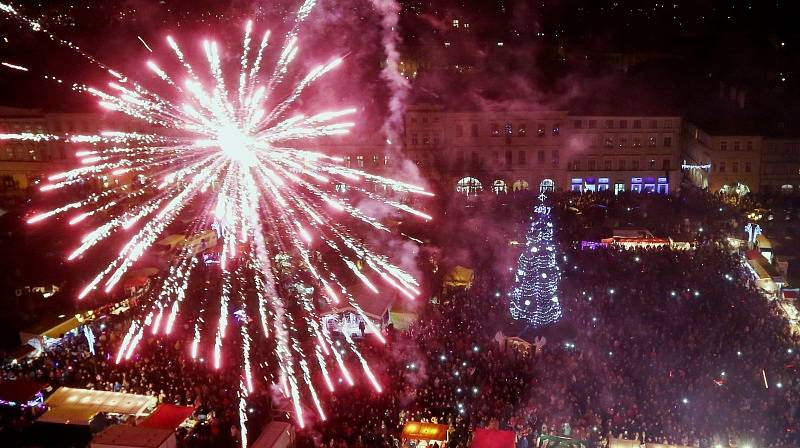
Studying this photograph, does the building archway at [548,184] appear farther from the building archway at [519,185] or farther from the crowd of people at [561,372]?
the crowd of people at [561,372]

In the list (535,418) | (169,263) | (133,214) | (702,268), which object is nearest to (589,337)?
(535,418)

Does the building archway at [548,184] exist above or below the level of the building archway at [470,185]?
below

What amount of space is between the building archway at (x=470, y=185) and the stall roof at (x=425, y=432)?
22.6 meters

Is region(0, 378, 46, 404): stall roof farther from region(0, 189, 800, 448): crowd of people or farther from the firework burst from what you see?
the firework burst

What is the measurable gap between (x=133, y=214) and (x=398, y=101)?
14.3 meters

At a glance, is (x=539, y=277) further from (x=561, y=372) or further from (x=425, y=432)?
(x=425, y=432)

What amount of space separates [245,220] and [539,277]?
1349 cm

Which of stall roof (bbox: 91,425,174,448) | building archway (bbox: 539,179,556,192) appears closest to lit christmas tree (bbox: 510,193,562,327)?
stall roof (bbox: 91,425,174,448)

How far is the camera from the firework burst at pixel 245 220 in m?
16.9

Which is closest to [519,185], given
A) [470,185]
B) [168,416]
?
[470,185]

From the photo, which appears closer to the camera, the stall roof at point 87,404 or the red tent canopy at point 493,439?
the red tent canopy at point 493,439

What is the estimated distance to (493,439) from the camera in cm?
1202

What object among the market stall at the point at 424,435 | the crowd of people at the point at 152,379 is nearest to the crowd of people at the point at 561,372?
the crowd of people at the point at 152,379

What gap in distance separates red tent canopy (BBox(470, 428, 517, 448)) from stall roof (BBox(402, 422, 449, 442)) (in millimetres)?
686
